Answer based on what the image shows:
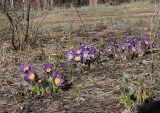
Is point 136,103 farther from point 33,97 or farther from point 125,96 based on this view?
point 33,97

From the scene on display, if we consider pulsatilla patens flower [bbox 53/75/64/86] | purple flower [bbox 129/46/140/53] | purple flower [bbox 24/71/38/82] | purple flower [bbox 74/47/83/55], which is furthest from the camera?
purple flower [bbox 129/46/140/53]

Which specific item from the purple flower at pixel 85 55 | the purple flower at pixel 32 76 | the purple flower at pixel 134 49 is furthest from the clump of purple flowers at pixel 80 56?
the purple flower at pixel 32 76

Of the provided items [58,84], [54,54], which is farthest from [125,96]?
[54,54]

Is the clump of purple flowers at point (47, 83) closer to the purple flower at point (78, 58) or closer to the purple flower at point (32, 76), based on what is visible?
the purple flower at point (32, 76)

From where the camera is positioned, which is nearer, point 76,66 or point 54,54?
point 76,66

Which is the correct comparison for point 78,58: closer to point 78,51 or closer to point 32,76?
point 78,51

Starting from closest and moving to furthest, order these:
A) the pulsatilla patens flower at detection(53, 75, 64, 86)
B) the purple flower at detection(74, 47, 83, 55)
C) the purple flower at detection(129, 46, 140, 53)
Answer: the pulsatilla patens flower at detection(53, 75, 64, 86)
the purple flower at detection(74, 47, 83, 55)
the purple flower at detection(129, 46, 140, 53)

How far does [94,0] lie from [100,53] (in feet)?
65.0

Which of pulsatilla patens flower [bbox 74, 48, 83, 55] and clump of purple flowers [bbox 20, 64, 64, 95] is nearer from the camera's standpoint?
clump of purple flowers [bbox 20, 64, 64, 95]

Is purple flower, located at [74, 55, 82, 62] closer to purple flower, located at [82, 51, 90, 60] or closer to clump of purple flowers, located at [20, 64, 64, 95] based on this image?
purple flower, located at [82, 51, 90, 60]

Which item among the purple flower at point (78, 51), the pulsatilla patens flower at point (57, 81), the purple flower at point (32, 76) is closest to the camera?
the pulsatilla patens flower at point (57, 81)

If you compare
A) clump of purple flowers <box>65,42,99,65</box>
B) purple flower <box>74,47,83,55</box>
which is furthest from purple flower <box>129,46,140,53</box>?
purple flower <box>74,47,83,55</box>

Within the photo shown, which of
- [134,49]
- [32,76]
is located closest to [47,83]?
[32,76]

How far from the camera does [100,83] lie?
3020mm
